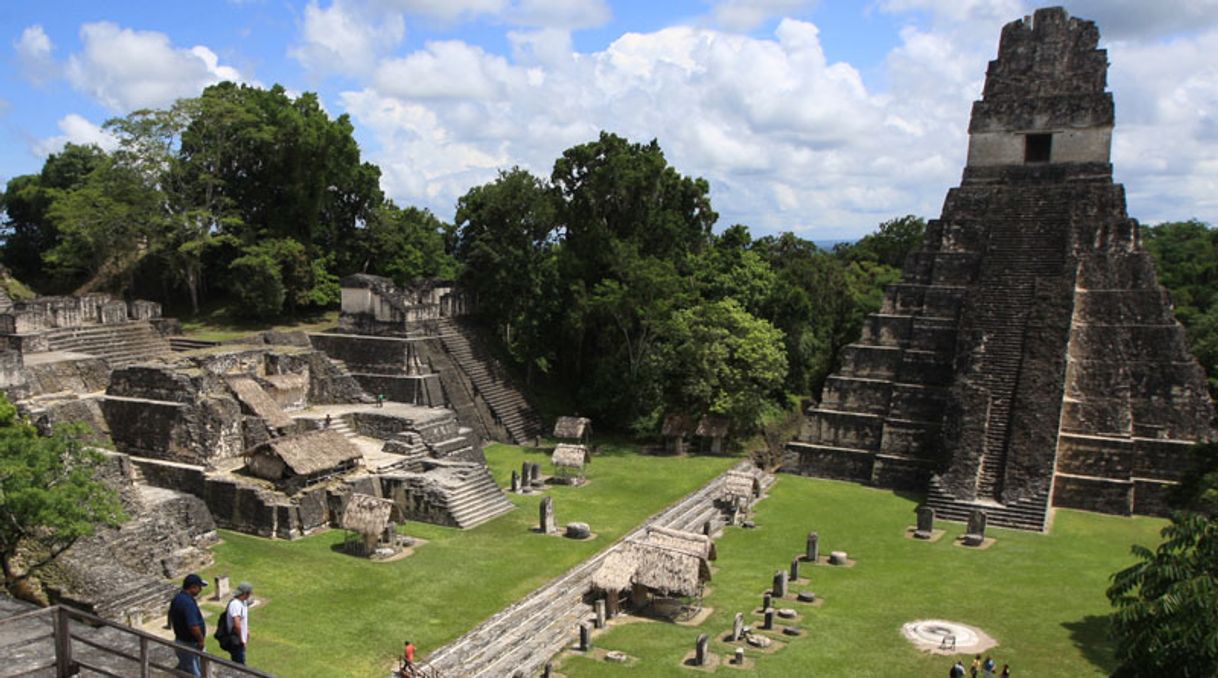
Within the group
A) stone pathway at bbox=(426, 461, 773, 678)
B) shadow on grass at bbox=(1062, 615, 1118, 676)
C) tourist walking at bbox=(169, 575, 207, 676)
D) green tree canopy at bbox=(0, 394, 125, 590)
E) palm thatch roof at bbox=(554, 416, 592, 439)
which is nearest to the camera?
tourist walking at bbox=(169, 575, 207, 676)

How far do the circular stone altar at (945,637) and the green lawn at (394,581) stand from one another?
697 centimetres

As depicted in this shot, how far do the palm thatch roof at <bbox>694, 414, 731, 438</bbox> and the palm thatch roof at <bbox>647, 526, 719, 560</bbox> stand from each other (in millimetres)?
11125

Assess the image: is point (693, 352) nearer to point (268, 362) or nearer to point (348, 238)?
point (268, 362)

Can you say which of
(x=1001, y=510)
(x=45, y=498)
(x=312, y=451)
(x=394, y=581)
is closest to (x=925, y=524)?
(x=1001, y=510)

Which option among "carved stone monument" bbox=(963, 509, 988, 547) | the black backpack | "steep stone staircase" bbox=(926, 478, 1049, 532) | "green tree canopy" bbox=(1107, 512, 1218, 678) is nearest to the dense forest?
"steep stone staircase" bbox=(926, 478, 1049, 532)

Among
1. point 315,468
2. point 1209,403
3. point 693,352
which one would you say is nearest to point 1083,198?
point 1209,403

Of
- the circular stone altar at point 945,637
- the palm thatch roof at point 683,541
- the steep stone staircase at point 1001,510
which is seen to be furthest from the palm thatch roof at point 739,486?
the circular stone altar at point 945,637

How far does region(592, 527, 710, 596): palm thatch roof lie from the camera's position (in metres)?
16.4

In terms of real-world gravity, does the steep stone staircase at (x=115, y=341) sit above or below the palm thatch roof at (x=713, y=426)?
above

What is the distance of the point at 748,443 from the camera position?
1224 inches

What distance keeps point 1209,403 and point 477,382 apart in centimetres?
2211

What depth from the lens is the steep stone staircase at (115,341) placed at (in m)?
25.6

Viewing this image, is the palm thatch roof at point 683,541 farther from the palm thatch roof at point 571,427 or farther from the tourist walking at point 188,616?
the palm thatch roof at point 571,427

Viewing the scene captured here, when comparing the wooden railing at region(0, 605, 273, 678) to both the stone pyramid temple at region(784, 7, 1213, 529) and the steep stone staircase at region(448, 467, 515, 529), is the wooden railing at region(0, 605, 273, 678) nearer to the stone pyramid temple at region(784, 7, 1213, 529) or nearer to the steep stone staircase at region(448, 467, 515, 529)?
the steep stone staircase at region(448, 467, 515, 529)
